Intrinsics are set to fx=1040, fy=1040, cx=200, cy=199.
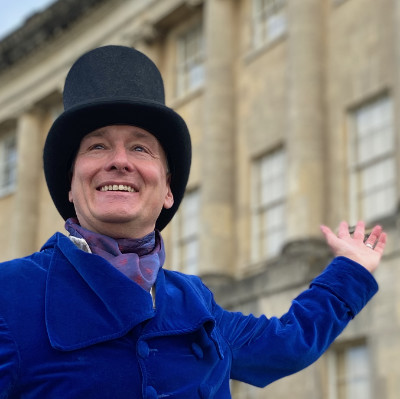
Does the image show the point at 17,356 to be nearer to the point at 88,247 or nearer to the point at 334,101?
the point at 88,247

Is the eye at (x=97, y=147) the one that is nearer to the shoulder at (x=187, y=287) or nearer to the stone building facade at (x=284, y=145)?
the shoulder at (x=187, y=287)

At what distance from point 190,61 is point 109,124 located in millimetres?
20773

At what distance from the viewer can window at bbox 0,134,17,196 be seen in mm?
29422

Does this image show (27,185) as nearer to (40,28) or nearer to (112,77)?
(40,28)

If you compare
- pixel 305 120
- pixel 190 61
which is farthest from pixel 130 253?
pixel 190 61

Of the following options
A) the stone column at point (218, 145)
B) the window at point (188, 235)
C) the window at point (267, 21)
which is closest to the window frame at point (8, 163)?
the window at point (188, 235)

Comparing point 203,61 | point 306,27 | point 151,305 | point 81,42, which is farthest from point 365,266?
point 81,42

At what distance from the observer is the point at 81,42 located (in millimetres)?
27125

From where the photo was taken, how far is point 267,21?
21656mm

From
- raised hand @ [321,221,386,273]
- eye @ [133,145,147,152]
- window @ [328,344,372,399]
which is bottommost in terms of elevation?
raised hand @ [321,221,386,273]

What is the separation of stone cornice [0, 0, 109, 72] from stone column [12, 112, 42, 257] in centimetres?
192

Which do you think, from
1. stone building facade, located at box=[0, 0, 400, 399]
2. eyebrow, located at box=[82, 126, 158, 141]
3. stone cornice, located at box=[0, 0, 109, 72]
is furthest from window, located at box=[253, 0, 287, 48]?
eyebrow, located at box=[82, 126, 158, 141]

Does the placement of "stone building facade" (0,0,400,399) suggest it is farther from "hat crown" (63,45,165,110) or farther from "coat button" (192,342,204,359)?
"coat button" (192,342,204,359)

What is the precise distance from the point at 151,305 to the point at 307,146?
52.3 ft
